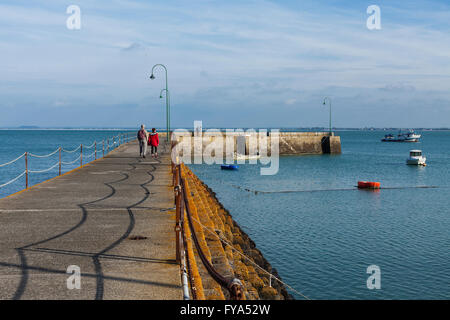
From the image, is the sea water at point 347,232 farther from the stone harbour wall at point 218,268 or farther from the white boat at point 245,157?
the white boat at point 245,157

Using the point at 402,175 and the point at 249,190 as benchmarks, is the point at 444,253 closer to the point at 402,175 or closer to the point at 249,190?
the point at 249,190

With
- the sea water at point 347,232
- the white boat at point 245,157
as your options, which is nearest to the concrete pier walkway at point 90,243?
the sea water at point 347,232

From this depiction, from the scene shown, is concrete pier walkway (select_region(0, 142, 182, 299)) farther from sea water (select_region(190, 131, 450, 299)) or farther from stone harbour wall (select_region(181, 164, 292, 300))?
sea water (select_region(190, 131, 450, 299))

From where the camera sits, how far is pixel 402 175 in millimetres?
57031

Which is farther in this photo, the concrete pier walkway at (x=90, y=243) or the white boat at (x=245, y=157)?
the white boat at (x=245, y=157)

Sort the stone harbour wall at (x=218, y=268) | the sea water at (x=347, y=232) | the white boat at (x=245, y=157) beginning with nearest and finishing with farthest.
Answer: the stone harbour wall at (x=218, y=268) < the sea water at (x=347, y=232) < the white boat at (x=245, y=157)

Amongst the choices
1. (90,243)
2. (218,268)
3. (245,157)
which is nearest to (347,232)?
(218,268)

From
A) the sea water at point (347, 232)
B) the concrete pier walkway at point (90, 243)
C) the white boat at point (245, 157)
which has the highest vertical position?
the concrete pier walkway at point (90, 243)

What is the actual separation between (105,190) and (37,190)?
213 cm

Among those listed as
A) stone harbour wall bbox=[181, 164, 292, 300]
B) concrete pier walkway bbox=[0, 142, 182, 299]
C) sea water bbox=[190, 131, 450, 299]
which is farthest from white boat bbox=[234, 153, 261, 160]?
concrete pier walkway bbox=[0, 142, 182, 299]

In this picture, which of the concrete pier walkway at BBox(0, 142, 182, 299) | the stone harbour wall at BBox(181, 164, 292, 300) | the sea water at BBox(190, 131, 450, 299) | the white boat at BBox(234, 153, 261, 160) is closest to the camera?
the concrete pier walkway at BBox(0, 142, 182, 299)

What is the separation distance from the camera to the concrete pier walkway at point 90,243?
5.77 meters

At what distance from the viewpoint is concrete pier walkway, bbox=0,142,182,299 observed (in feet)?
18.9
